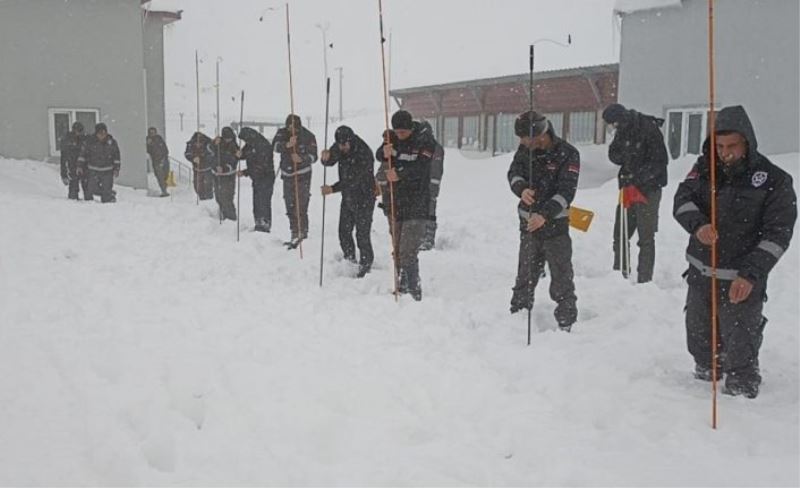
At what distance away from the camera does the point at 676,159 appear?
15422 mm

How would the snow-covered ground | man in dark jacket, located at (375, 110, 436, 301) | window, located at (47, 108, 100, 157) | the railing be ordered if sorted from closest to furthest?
1. the snow-covered ground
2. man in dark jacket, located at (375, 110, 436, 301)
3. window, located at (47, 108, 100, 157)
4. the railing

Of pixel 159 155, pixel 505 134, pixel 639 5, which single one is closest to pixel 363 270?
pixel 639 5

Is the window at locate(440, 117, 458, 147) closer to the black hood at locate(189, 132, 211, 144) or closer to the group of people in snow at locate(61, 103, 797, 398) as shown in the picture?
the black hood at locate(189, 132, 211, 144)

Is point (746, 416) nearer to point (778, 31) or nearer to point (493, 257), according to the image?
point (493, 257)

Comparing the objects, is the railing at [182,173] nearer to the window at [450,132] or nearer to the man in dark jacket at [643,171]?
the window at [450,132]

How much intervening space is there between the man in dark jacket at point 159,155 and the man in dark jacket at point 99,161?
3726mm

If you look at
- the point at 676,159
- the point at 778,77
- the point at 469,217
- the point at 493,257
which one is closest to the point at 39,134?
the point at 469,217

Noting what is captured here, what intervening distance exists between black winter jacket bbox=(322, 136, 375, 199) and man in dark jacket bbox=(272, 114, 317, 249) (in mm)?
1924

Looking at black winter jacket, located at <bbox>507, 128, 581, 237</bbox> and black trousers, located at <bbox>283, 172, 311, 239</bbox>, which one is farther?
black trousers, located at <bbox>283, 172, 311, 239</bbox>

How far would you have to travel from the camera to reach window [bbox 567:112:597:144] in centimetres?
2056

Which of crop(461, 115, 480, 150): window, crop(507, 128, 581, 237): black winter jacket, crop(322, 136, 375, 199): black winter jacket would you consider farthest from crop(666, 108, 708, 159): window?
crop(507, 128, 581, 237): black winter jacket

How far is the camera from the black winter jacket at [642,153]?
24.3 feet

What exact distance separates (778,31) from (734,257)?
11691 mm

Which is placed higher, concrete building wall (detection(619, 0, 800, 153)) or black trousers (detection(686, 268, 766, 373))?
concrete building wall (detection(619, 0, 800, 153))
